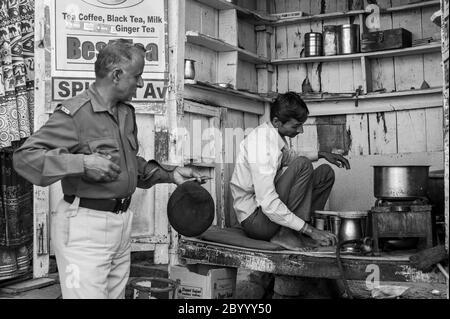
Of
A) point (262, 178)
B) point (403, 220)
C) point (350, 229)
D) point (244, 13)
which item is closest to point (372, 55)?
point (244, 13)

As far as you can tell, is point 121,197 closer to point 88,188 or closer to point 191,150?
point 88,188

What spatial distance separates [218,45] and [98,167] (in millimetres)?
3360

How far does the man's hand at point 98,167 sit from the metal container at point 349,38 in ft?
13.7

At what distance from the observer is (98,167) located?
268cm

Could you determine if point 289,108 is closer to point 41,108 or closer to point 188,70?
point 188,70

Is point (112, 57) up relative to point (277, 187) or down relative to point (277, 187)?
up

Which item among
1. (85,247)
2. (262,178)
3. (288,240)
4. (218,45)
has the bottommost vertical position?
(288,240)

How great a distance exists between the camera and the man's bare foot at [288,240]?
4.32 meters

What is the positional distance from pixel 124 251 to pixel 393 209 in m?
1.94

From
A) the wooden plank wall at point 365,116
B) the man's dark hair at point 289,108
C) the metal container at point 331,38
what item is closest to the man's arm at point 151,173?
the man's dark hair at point 289,108

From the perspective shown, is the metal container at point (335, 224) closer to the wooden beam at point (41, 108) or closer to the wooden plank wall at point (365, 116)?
the wooden plank wall at point (365, 116)

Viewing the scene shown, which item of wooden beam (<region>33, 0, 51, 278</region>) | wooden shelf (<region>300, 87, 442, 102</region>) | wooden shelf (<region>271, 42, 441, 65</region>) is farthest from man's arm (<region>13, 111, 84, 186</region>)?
wooden shelf (<region>271, 42, 441, 65</region>)

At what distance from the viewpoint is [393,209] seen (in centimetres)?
399

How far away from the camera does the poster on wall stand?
458 centimetres
